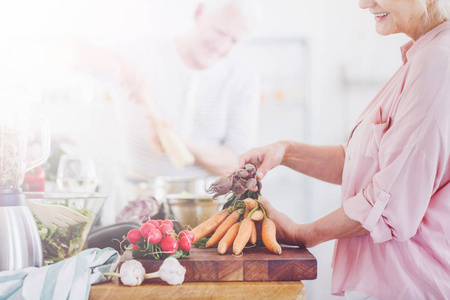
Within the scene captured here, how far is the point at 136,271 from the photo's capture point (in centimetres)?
87

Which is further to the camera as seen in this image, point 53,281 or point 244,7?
point 244,7

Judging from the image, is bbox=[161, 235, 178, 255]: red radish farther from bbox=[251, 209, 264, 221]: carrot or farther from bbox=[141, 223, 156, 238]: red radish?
bbox=[251, 209, 264, 221]: carrot

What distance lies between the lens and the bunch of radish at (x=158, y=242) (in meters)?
0.92

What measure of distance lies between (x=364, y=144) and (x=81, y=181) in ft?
2.98

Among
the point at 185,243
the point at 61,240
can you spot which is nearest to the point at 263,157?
the point at 185,243

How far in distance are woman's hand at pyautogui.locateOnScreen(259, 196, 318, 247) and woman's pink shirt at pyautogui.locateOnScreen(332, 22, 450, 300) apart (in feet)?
0.37

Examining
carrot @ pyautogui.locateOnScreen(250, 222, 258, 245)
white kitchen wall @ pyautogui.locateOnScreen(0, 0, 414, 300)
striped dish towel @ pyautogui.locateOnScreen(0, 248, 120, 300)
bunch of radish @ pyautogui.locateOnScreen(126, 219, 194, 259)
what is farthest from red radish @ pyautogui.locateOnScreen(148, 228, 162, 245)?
white kitchen wall @ pyautogui.locateOnScreen(0, 0, 414, 300)

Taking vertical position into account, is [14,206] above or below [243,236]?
above

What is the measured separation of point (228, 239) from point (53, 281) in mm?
370

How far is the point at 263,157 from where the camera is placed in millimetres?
1249

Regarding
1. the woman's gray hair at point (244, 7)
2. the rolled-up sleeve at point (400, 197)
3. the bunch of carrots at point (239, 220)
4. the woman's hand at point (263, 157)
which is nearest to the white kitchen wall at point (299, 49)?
the woman's gray hair at point (244, 7)

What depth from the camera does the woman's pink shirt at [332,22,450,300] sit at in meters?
0.88

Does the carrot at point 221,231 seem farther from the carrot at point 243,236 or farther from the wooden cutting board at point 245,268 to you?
the wooden cutting board at point 245,268

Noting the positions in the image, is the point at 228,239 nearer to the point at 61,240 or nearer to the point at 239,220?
the point at 239,220
